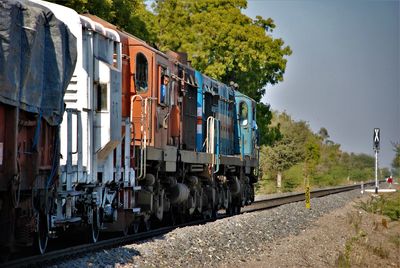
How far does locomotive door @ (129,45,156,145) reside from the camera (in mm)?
16156

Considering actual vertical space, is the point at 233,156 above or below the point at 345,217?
above

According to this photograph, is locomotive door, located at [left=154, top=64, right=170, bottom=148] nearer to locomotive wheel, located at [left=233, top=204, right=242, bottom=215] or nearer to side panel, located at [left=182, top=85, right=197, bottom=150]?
side panel, located at [left=182, top=85, right=197, bottom=150]

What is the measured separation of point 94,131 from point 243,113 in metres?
14.7

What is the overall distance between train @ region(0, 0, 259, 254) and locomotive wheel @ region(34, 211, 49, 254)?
0.02 meters

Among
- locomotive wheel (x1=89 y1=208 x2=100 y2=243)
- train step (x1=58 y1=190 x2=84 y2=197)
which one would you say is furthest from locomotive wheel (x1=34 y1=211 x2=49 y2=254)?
locomotive wheel (x1=89 y1=208 x2=100 y2=243)

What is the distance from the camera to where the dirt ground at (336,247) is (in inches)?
534

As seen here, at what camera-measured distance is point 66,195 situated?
12.1 metres

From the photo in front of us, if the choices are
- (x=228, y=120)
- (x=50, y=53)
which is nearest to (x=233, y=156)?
(x=228, y=120)

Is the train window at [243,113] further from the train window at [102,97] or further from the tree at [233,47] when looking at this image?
the train window at [102,97]

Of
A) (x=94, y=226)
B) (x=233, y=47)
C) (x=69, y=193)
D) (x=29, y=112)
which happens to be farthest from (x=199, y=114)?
(x=233, y=47)

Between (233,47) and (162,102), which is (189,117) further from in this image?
(233,47)

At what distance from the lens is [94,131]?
13531 millimetres

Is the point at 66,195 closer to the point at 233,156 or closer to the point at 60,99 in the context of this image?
the point at 60,99

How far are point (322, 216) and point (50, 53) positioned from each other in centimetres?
1589
